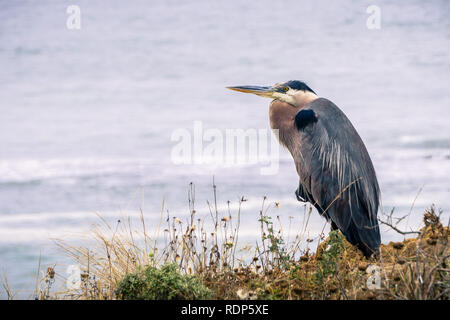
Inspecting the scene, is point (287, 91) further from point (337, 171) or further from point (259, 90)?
point (337, 171)

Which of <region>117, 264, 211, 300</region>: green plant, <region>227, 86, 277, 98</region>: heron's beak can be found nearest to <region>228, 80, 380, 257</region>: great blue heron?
<region>227, 86, 277, 98</region>: heron's beak

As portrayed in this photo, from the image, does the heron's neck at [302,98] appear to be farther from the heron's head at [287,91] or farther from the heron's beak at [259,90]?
the heron's beak at [259,90]

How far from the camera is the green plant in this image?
4.58 m

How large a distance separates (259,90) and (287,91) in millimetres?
420

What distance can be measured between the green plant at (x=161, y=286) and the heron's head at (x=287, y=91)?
322 cm

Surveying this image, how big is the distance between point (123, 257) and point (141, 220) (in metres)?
0.46

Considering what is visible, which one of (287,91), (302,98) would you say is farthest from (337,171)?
(287,91)

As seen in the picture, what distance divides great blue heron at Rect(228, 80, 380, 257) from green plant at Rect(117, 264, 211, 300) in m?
2.38

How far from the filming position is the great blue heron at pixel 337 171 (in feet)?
21.2

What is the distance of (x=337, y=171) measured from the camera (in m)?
6.49

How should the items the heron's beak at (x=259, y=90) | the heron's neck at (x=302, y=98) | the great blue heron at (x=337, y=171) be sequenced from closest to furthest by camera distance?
the great blue heron at (x=337, y=171)
the heron's neck at (x=302, y=98)
the heron's beak at (x=259, y=90)

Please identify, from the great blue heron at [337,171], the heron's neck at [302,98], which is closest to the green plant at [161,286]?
the great blue heron at [337,171]
